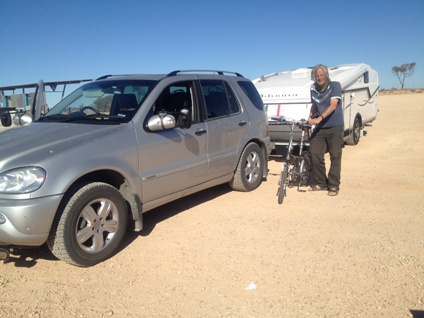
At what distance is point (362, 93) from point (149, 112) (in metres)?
8.17

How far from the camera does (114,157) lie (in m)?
3.95

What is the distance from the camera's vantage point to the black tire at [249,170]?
20.1ft

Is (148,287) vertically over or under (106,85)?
under

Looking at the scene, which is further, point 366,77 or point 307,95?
point 366,77

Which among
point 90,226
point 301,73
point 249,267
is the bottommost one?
point 249,267

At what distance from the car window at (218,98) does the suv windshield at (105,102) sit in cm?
93

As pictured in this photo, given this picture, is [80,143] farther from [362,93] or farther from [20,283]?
[362,93]

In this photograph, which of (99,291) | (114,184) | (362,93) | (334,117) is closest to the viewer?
(99,291)

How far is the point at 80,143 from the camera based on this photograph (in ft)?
12.3

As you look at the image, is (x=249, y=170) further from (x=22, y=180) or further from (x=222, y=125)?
(x=22, y=180)

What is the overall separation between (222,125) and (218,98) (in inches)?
17.7

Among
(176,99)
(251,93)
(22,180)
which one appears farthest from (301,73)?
(22,180)

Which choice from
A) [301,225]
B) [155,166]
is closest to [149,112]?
[155,166]

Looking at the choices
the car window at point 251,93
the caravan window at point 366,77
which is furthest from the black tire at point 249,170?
the caravan window at point 366,77
